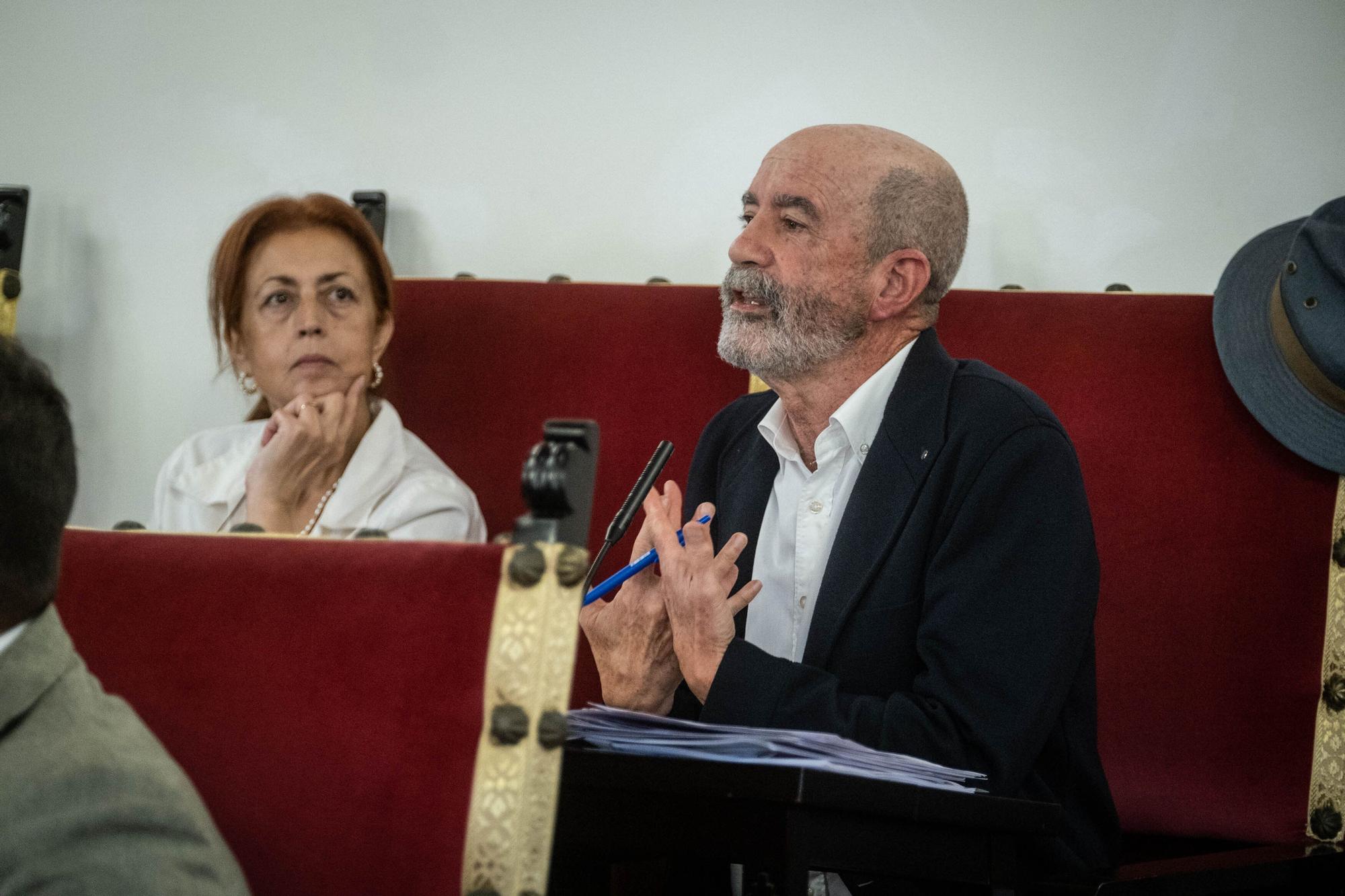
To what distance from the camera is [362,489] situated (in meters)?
2.04

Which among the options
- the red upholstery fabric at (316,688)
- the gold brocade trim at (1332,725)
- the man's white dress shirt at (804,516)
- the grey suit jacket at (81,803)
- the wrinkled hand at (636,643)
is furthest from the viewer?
the gold brocade trim at (1332,725)

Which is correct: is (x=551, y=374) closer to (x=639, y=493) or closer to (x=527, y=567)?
(x=639, y=493)

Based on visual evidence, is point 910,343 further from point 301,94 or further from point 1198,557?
point 301,94

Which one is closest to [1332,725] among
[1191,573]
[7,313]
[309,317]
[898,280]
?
[1191,573]

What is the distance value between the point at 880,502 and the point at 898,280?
1.40 ft

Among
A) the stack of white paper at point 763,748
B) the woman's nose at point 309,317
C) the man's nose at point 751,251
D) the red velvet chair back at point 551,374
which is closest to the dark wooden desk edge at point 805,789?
the stack of white paper at point 763,748

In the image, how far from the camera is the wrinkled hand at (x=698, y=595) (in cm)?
145

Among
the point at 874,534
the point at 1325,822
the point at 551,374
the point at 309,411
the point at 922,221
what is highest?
the point at 922,221

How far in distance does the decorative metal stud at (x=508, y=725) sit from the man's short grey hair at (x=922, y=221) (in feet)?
3.67

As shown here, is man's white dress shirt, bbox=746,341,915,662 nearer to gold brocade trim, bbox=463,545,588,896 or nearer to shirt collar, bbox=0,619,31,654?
gold brocade trim, bbox=463,545,588,896

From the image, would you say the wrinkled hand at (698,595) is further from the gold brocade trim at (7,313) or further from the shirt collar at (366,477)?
the gold brocade trim at (7,313)

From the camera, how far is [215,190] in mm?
2543

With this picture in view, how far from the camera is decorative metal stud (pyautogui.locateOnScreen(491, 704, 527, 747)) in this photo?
3.05ft

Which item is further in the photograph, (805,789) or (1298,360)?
(1298,360)
